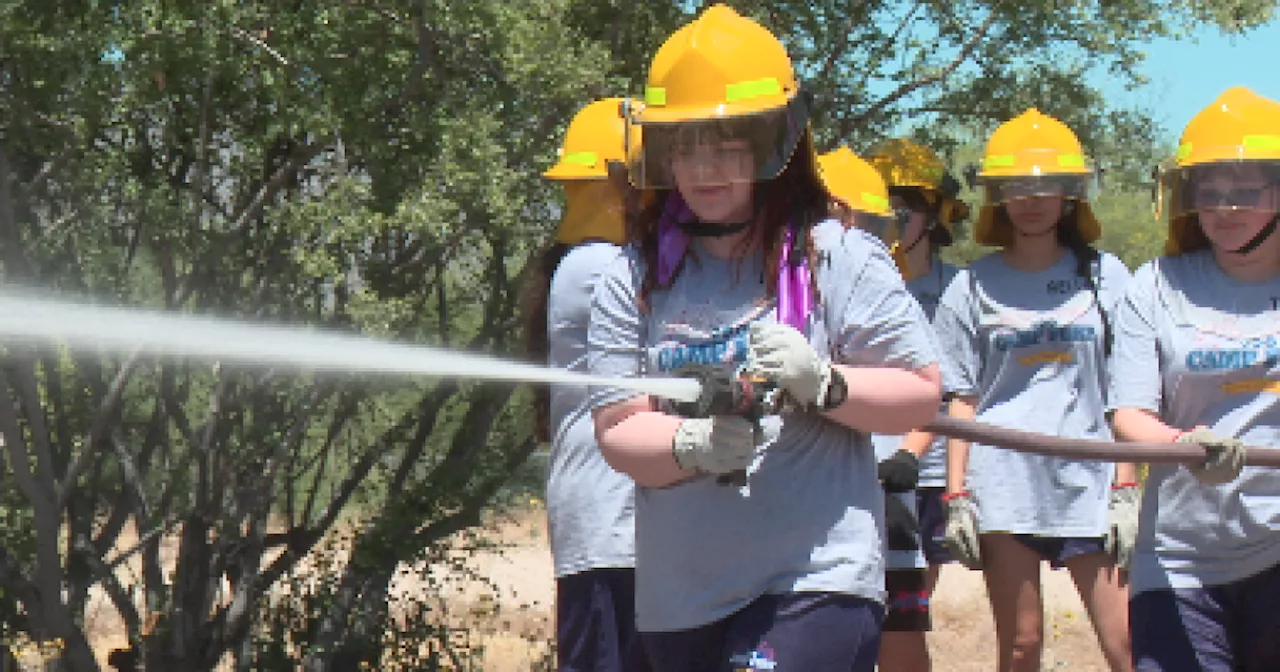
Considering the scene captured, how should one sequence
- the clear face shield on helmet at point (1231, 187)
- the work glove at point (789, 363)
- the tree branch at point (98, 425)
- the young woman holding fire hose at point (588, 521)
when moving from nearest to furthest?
the work glove at point (789, 363) → the clear face shield on helmet at point (1231, 187) → the young woman holding fire hose at point (588, 521) → the tree branch at point (98, 425)

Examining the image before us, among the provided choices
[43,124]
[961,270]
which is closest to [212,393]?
[43,124]

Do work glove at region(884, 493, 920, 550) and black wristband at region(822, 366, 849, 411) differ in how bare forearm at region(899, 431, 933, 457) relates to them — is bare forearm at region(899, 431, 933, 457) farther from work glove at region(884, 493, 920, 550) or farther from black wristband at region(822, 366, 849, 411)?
black wristband at region(822, 366, 849, 411)

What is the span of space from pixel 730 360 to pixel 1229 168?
198cm

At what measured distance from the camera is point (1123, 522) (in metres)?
5.30

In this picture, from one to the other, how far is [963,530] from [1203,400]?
5.72 feet

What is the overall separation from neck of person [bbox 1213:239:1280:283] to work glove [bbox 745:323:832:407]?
1.92 m

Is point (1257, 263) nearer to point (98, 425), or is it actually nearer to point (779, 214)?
point (779, 214)

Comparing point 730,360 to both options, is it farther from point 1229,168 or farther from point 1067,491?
point 1067,491

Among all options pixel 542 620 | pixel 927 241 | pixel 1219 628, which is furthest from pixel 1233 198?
pixel 542 620

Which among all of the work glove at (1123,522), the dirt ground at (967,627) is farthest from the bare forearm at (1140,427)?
the dirt ground at (967,627)

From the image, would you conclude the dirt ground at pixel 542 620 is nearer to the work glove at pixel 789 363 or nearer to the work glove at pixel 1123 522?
the work glove at pixel 1123 522

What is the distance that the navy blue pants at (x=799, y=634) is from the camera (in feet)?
11.7

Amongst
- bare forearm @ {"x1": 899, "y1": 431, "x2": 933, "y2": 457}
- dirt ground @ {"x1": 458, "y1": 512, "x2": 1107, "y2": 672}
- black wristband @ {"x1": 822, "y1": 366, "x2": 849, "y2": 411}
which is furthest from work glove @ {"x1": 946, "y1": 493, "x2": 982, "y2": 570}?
dirt ground @ {"x1": 458, "y1": 512, "x2": 1107, "y2": 672}

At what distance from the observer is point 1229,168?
16.5ft
